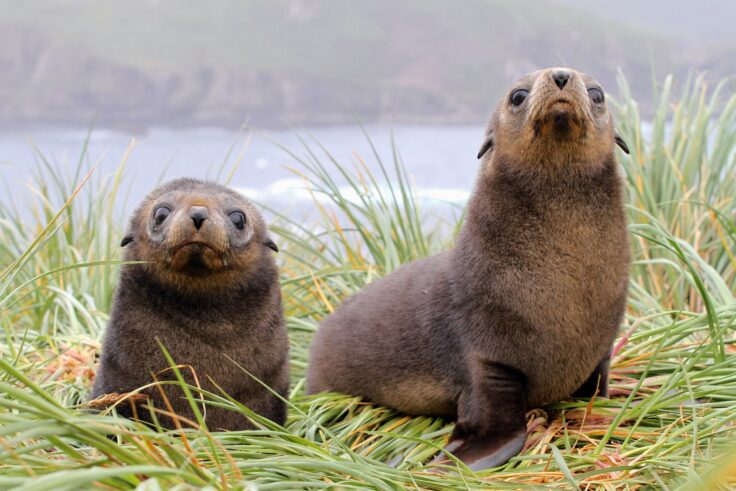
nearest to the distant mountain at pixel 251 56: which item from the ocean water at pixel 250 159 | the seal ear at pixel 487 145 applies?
the ocean water at pixel 250 159

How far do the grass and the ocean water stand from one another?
189mm

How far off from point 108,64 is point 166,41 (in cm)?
110

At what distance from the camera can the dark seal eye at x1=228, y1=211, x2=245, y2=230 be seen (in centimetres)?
339

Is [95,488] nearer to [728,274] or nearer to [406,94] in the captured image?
[728,274]

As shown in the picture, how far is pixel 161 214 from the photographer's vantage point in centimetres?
333

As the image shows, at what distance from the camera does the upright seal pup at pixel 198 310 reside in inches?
126

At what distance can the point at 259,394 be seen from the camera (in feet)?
11.2

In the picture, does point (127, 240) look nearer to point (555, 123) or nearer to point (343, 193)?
point (555, 123)

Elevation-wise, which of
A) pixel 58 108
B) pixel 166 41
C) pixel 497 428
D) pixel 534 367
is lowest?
A: pixel 497 428

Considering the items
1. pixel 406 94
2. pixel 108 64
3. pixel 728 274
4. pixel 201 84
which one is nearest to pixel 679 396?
pixel 728 274

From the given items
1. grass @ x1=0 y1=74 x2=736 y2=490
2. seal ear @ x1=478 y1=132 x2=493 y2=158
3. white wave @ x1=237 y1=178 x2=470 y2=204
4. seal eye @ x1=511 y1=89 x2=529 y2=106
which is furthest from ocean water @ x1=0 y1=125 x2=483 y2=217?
seal eye @ x1=511 y1=89 x2=529 y2=106

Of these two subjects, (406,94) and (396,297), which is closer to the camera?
(396,297)

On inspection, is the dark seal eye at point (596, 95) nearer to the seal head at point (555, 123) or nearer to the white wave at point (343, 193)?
the seal head at point (555, 123)

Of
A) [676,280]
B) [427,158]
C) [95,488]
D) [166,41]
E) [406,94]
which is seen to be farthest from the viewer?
[166,41]
